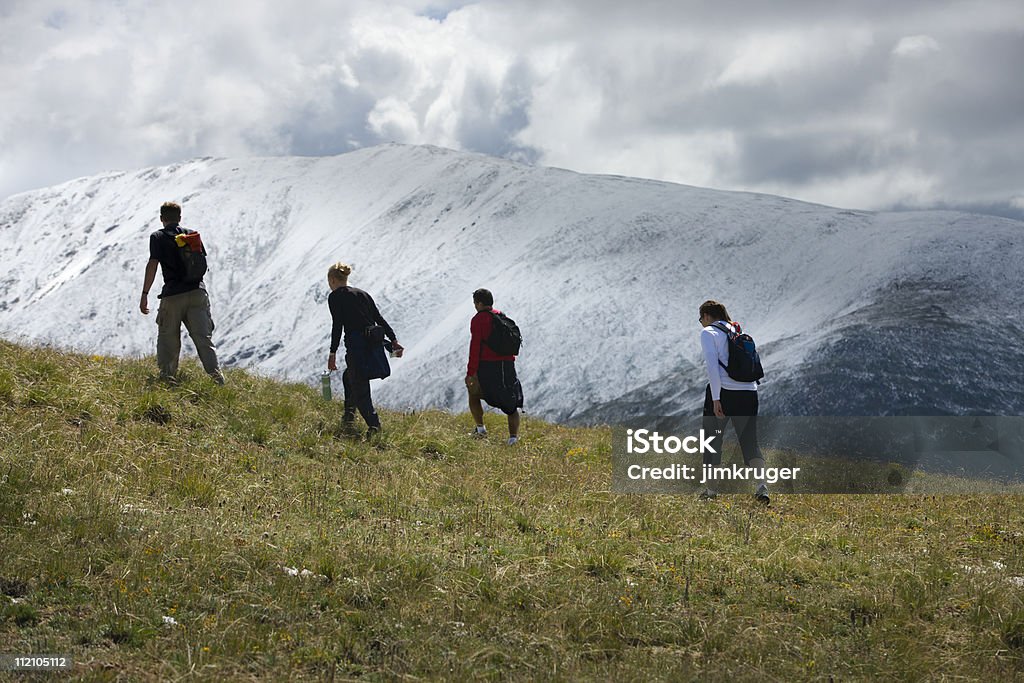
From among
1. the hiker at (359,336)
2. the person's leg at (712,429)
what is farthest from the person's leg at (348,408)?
the person's leg at (712,429)

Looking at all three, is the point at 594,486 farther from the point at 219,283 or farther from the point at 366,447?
the point at 219,283

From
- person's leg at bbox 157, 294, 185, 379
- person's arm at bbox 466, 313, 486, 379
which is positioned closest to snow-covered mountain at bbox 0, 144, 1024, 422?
person's leg at bbox 157, 294, 185, 379

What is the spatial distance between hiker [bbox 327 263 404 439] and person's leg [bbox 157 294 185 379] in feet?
7.40

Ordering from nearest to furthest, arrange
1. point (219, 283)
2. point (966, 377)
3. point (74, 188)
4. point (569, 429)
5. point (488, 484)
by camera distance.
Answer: point (488, 484)
point (569, 429)
point (966, 377)
point (219, 283)
point (74, 188)

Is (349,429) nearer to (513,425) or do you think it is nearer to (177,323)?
(513,425)

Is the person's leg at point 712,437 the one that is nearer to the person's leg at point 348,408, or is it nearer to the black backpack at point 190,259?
the person's leg at point 348,408

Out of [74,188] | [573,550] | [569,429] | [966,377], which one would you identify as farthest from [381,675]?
[74,188]

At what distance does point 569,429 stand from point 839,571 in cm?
970

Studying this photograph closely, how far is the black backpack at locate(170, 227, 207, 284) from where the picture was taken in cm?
1209

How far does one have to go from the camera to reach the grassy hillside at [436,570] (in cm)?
542

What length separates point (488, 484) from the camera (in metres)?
10.3

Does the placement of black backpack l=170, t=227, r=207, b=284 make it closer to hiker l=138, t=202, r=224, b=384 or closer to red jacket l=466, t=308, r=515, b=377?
hiker l=138, t=202, r=224, b=384

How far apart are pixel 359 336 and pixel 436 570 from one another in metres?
5.92

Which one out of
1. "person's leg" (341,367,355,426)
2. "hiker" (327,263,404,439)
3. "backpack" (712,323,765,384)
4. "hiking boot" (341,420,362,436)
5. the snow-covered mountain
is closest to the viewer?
"backpack" (712,323,765,384)
